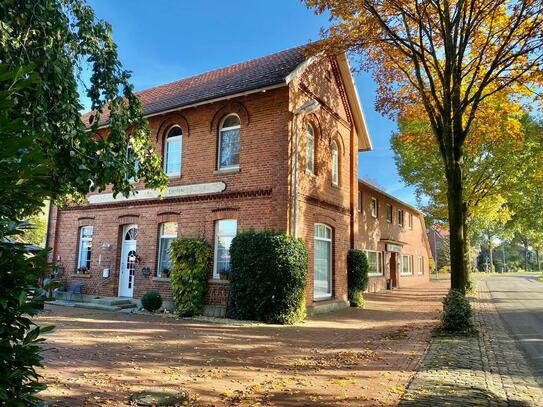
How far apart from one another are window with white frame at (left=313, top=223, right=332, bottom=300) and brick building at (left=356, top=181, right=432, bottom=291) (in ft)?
15.0

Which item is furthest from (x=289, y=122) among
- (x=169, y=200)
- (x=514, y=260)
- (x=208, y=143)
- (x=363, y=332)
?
(x=514, y=260)

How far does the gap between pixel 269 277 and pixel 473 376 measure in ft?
21.1

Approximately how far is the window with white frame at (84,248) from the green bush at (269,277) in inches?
334

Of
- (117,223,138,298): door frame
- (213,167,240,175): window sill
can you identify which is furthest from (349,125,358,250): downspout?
(117,223,138,298): door frame

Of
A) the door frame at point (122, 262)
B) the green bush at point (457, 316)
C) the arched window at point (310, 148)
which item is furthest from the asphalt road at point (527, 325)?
the door frame at point (122, 262)

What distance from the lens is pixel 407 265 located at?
34438 millimetres

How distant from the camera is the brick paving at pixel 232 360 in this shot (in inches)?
232

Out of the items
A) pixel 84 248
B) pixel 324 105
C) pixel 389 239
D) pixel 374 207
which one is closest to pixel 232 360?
pixel 324 105

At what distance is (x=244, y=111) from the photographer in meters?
14.7

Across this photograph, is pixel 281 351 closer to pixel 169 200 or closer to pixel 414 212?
pixel 169 200

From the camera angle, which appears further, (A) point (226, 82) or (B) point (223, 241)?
(A) point (226, 82)

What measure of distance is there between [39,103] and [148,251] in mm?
11818

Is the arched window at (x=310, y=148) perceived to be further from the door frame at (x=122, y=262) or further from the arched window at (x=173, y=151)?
the door frame at (x=122, y=262)

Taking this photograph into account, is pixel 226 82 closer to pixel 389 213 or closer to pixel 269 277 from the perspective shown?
pixel 269 277
